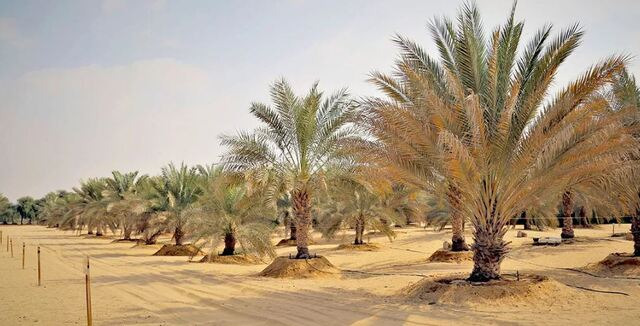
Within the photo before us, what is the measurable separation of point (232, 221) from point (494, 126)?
1271 cm

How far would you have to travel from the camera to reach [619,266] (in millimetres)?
13961

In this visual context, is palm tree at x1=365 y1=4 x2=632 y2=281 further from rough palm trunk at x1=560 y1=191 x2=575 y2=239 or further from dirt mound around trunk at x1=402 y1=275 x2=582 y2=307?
rough palm trunk at x1=560 y1=191 x2=575 y2=239

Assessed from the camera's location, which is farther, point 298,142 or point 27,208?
point 27,208

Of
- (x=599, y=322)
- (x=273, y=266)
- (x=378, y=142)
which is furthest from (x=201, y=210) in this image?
(x=599, y=322)

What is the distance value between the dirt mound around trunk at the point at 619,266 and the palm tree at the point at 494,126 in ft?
11.3

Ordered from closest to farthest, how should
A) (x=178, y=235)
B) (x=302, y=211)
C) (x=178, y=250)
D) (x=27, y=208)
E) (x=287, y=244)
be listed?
(x=302, y=211) < (x=178, y=250) < (x=178, y=235) < (x=287, y=244) < (x=27, y=208)

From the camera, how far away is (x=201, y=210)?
848 inches

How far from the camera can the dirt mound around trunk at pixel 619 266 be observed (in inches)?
535

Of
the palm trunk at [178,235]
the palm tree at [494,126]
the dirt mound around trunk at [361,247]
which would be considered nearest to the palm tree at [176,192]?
the palm trunk at [178,235]

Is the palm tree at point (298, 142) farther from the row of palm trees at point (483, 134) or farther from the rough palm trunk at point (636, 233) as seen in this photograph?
the rough palm trunk at point (636, 233)

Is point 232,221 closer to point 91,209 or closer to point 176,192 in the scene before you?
point 176,192

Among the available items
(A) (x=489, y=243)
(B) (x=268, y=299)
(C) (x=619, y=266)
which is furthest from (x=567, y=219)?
(B) (x=268, y=299)

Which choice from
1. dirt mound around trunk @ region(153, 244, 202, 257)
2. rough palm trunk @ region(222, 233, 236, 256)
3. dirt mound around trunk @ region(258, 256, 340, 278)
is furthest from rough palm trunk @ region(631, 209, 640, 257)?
dirt mound around trunk @ region(153, 244, 202, 257)

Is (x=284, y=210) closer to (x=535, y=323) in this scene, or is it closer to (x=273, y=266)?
(x=273, y=266)
